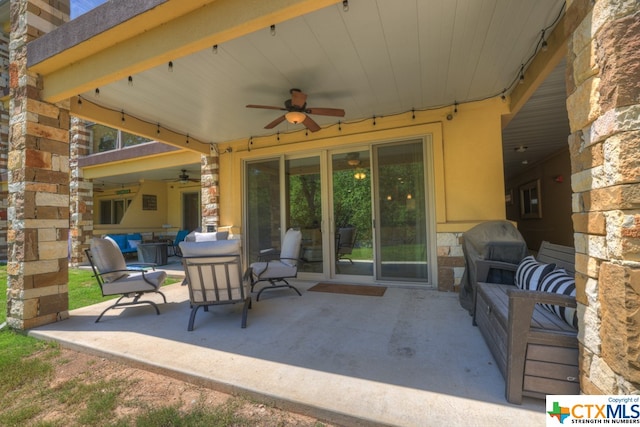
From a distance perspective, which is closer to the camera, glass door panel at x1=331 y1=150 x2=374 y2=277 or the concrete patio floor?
the concrete patio floor

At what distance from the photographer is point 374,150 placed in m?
4.84

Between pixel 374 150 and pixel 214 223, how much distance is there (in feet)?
11.6

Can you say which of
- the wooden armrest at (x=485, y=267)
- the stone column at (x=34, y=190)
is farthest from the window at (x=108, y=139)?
the wooden armrest at (x=485, y=267)

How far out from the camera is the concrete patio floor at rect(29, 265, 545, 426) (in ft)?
5.44

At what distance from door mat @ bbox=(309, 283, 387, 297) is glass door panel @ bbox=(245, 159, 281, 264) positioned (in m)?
1.39

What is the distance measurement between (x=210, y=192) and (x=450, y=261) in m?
4.72

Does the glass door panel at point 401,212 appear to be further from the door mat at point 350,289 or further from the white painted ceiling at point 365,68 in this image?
the white painted ceiling at point 365,68

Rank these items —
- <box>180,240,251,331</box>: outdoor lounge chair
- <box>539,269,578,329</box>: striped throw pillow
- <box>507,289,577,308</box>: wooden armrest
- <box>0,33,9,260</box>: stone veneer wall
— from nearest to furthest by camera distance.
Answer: <box>507,289,577,308</box>: wooden armrest, <box>539,269,578,329</box>: striped throw pillow, <box>180,240,251,331</box>: outdoor lounge chair, <box>0,33,9,260</box>: stone veneer wall

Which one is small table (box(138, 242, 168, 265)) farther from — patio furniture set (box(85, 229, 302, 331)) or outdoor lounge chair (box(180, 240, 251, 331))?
outdoor lounge chair (box(180, 240, 251, 331))

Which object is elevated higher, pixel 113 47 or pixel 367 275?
pixel 113 47

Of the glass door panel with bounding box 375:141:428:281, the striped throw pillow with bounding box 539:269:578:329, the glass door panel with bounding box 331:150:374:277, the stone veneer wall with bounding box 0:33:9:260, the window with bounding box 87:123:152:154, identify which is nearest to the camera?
the striped throw pillow with bounding box 539:269:578:329

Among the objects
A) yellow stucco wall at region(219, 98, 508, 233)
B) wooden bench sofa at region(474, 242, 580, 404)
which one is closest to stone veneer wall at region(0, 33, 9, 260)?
yellow stucco wall at region(219, 98, 508, 233)

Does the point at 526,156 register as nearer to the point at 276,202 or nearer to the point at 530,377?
the point at 276,202

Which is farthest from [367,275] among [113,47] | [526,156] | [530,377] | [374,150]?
[526,156]
